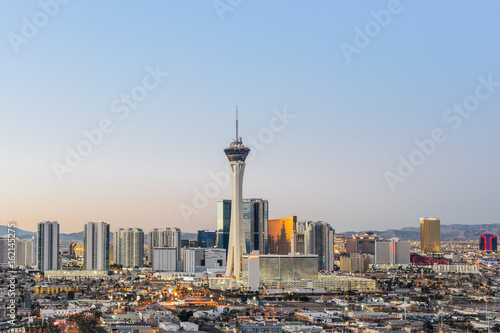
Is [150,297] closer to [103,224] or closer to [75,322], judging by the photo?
[75,322]

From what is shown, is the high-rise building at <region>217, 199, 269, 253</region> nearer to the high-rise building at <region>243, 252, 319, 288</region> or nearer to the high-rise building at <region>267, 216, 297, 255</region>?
the high-rise building at <region>267, 216, 297, 255</region>

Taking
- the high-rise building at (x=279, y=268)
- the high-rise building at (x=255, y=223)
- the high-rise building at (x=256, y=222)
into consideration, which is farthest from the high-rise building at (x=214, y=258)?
the high-rise building at (x=279, y=268)

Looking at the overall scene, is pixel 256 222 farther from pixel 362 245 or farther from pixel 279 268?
pixel 279 268

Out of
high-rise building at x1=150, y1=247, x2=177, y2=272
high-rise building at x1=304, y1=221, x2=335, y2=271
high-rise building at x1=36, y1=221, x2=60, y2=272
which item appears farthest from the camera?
high-rise building at x1=304, y1=221, x2=335, y2=271

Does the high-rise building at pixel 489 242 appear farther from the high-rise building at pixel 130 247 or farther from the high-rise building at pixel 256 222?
the high-rise building at pixel 130 247

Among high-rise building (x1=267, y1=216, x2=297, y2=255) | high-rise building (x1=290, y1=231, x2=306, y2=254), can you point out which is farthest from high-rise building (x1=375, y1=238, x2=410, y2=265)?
high-rise building (x1=290, y1=231, x2=306, y2=254)

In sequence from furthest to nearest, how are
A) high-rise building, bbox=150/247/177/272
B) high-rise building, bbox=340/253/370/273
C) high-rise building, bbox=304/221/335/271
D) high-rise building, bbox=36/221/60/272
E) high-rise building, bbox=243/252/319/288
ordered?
1. high-rise building, bbox=340/253/370/273
2. high-rise building, bbox=304/221/335/271
3. high-rise building, bbox=150/247/177/272
4. high-rise building, bbox=36/221/60/272
5. high-rise building, bbox=243/252/319/288
